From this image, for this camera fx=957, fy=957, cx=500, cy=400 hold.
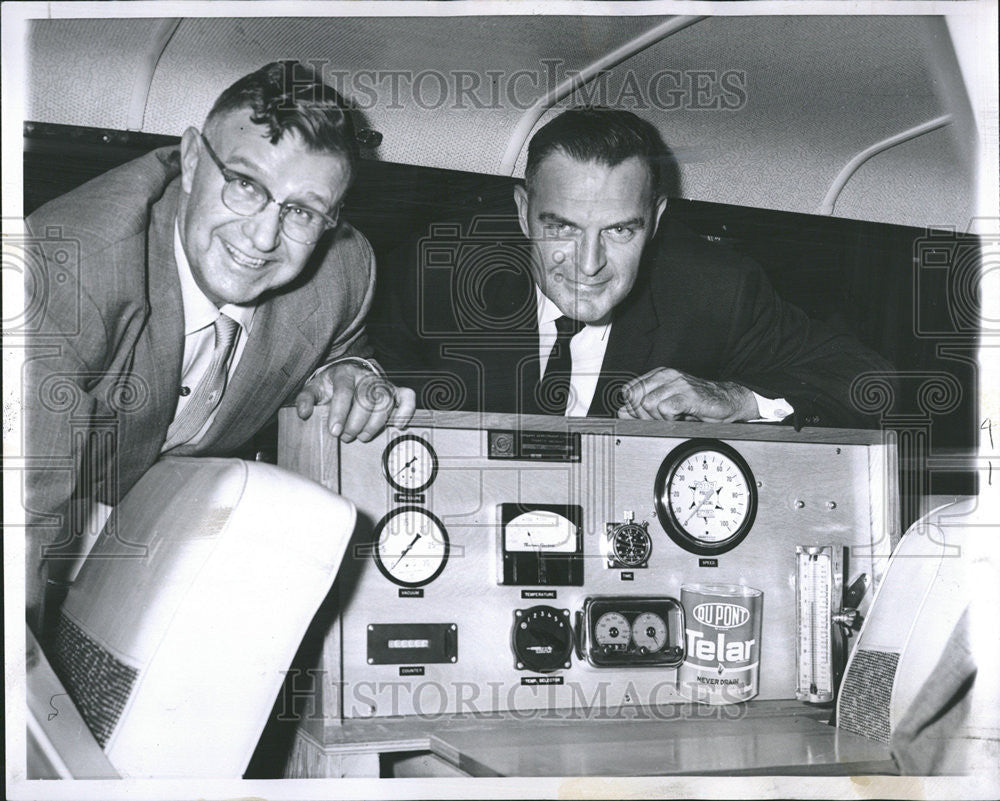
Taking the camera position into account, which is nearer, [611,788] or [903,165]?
[611,788]

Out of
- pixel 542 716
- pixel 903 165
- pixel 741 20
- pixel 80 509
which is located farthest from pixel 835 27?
pixel 80 509

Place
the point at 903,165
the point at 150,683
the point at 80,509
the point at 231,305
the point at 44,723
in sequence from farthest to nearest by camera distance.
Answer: the point at 903,165, the point at 231,305, the point at 80,509, the point at 44,723, the point at 150,683

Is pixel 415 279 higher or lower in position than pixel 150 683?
higher

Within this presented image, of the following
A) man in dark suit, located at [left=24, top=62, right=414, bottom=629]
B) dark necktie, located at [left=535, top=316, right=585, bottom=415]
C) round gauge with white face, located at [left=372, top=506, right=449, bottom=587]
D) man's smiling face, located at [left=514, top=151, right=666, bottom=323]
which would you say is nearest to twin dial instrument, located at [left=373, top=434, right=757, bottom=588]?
round gauge with white face, located at [left=372, top=506, right=449, bottom=587]

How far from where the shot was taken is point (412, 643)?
184 centimetres

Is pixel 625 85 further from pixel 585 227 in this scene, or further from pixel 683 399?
pixel 683 399

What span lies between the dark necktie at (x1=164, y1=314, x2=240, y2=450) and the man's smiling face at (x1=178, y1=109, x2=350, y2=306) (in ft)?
0.19

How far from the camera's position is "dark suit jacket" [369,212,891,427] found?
212cm

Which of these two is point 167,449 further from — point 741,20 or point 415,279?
point 741,20

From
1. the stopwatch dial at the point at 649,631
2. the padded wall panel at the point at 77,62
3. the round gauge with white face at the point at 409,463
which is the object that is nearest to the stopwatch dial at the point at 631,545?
the stopwatch dial at the point at 649,631

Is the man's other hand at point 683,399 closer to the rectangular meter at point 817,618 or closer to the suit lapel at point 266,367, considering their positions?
the rectangular meter at point 817,618

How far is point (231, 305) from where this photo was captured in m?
2.06

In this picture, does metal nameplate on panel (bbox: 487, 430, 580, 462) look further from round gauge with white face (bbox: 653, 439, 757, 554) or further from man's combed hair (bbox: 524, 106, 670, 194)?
man's combed hair (bbox: 524, 106, 670, 194)

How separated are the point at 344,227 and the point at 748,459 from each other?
1022 millimetres
